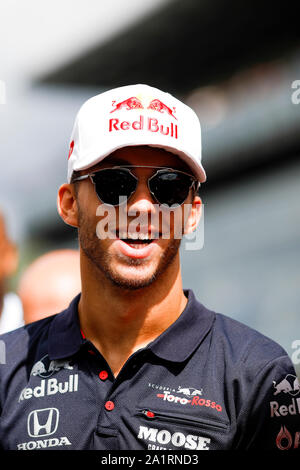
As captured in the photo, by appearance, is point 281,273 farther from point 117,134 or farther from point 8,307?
point 117,134

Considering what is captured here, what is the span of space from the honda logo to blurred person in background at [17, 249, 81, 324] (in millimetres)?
2428

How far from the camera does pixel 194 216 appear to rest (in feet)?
9.95

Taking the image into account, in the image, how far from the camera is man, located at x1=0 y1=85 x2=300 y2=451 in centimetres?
254

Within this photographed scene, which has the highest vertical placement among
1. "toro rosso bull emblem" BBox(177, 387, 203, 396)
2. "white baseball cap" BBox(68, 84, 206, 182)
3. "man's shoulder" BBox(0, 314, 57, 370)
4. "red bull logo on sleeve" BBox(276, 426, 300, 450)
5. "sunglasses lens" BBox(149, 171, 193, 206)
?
"white baseball cap" BBox(68, 84, 206, 182)

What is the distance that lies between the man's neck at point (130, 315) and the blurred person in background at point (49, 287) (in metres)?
2.27

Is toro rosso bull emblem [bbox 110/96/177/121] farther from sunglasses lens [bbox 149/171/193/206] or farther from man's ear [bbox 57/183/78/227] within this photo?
man's ear [bbox 57/183/78/227]

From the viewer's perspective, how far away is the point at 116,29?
29.1 metres

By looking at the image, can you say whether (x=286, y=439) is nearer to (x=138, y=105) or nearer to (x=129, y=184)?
(x=129, y=184)

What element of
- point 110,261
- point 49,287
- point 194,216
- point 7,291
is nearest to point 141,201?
point 110,261

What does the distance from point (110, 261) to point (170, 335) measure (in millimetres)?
398

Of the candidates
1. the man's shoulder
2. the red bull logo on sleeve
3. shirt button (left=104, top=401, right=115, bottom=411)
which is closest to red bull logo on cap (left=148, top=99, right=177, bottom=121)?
Result: the man's shoulder

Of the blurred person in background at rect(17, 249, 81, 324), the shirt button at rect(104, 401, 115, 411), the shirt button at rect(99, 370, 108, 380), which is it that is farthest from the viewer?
the blurred person in background at rect(17, 249, 81, 324)

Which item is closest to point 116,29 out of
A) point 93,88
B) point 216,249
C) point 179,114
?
point 93,88

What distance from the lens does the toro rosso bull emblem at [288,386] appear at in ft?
8.42
